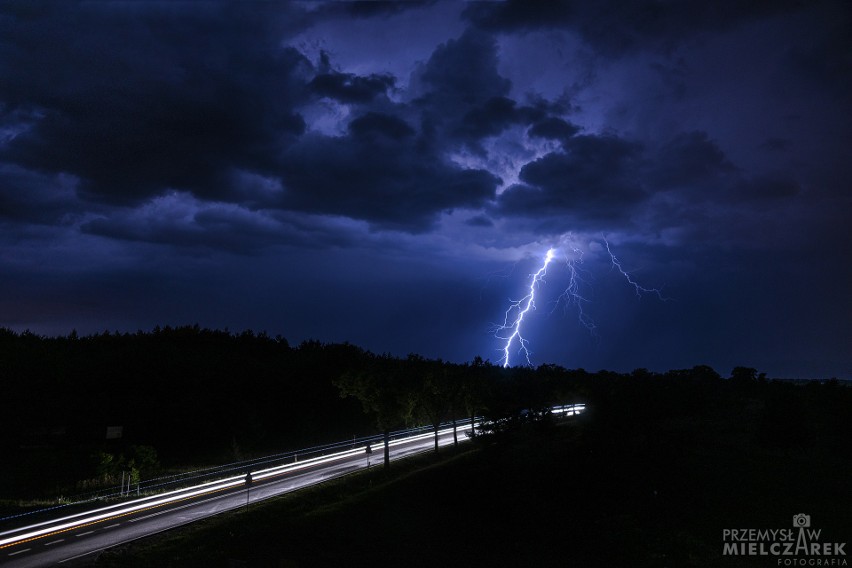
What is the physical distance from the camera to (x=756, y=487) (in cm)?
3100

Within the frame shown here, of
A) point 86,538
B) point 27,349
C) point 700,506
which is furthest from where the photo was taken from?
point 27,349

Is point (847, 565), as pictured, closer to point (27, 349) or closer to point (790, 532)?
point (790, 532)

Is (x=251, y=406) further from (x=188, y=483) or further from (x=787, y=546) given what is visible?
(x=787, y=546)

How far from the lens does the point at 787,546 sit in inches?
786

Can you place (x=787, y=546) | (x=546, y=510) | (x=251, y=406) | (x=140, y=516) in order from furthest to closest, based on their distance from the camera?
(x=251, y=406) → (x=140, y=516) → (x=546, y=510) → (x=787, y=546)

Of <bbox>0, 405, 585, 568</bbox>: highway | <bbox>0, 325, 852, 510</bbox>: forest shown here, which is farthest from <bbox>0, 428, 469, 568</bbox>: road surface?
<bbox>0, 325, 852, 510</bbox>: forest

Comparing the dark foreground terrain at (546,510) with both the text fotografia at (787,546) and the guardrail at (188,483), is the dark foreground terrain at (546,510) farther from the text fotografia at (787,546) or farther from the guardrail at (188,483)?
the guardrail at (188,483)

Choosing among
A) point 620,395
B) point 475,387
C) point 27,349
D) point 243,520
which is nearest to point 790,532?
point 620,395

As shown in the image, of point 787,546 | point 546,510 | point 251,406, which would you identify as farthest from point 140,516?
point 251,406

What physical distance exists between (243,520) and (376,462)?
1730cm

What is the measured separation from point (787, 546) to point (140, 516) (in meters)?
24.8

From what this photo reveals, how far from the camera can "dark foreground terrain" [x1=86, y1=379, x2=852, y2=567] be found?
17953mm

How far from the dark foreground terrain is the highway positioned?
1636 mm

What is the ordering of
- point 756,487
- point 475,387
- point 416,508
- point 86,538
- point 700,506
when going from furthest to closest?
point 475,387, point 756,487, point 700,506, point 416,508, point 86,538
